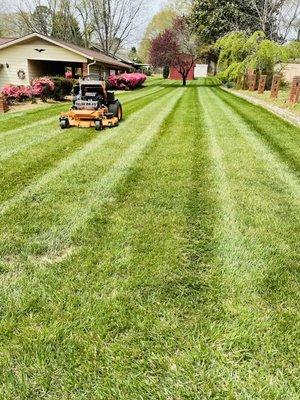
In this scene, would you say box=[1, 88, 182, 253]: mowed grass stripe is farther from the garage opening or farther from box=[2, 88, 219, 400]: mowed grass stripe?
the garage opening

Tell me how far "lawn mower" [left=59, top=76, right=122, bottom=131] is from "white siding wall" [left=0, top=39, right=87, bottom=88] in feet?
50.8

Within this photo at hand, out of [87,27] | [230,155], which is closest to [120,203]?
[230,155]

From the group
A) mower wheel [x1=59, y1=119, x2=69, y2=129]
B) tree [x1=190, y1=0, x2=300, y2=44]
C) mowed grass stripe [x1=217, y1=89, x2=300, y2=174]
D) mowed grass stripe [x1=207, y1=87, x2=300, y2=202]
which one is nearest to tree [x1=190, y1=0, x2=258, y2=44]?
tree [x1=190, y1=0, x2=300, y2=44]

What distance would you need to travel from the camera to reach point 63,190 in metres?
5.27

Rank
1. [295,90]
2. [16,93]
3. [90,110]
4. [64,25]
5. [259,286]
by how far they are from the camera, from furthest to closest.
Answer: [64,25], [16,93], [295,90], [90,110], [259,286]

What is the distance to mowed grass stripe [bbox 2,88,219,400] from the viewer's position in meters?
2.20

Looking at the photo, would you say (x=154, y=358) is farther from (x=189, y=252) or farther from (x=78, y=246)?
(x=78, y=246)

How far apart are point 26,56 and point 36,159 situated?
20858 millimetres

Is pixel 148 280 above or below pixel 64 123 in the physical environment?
below

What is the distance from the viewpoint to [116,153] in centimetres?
734

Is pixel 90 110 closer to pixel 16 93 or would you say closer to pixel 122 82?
pixel 16 93

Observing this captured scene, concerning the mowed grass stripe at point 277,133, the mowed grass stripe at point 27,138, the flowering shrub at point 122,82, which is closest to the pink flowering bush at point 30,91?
the mowed grass stripe at point 27,138

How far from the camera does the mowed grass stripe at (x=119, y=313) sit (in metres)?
2.20

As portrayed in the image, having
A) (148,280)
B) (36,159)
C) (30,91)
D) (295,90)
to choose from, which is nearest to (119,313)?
(148,280)
